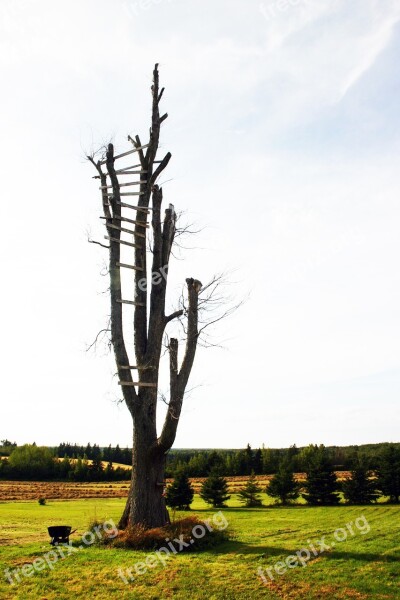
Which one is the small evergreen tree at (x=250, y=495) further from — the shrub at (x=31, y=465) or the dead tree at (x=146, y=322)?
the shrub at (x=31, y=465)

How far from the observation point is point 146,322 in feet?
46.5

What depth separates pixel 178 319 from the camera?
46.2ft

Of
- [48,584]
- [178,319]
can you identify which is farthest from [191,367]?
[48,584]

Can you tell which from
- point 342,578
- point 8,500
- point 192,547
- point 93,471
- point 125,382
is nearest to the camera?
point 342,578

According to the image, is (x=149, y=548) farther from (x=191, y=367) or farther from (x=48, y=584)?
(x=191, y=367)

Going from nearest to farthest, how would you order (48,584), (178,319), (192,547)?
1. (48,584)
2. (192,547)
3. (178,319)

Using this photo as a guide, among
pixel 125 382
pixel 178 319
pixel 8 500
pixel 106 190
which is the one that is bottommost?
pixel 8 500

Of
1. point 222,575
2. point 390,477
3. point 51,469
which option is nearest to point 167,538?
point 222,575

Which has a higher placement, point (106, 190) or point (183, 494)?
point (106, 190)

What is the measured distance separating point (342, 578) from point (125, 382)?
21.8 ft

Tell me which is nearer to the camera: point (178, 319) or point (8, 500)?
point (178, 319)

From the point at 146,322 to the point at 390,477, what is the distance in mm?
33566

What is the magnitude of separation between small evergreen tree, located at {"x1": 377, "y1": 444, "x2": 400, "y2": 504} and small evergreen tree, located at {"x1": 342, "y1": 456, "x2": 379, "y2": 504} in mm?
662

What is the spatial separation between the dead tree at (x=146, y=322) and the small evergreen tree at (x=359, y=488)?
107 feet
